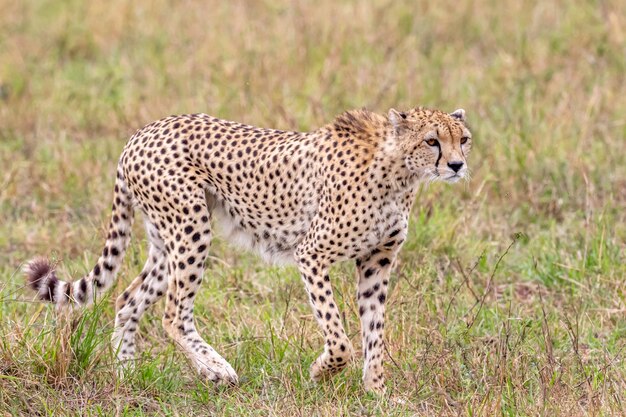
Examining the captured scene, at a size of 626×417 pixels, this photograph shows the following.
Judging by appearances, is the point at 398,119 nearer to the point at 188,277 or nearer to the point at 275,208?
the point at 275,208

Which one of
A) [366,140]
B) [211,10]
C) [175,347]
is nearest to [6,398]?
[175,347]

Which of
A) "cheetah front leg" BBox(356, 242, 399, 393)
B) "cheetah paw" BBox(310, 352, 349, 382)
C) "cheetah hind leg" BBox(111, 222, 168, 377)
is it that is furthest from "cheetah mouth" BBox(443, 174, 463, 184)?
"cheetah hind leg" BBox(111, 222, 168, 377)

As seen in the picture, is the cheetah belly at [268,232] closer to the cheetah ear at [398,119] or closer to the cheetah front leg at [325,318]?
the cheetah front leg at [325,318]

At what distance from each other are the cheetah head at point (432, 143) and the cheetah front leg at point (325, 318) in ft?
1.59

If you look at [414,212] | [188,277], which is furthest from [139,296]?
[414,212]

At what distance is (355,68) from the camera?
8.34 m

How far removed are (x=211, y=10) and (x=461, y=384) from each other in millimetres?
5668

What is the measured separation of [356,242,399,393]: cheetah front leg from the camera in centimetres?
473

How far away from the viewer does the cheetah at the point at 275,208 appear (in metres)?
4.62

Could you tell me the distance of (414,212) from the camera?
6148 mm

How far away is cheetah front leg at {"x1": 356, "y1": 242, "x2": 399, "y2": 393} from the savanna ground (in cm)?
14

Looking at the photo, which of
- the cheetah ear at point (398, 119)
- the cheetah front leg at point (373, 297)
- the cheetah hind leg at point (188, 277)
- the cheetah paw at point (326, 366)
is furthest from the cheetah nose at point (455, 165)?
the cheetah hind leg at point (188, 277)

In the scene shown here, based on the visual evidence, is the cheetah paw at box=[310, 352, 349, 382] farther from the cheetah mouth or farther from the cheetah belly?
the cheetah mouth

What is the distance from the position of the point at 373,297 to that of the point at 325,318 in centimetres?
29
